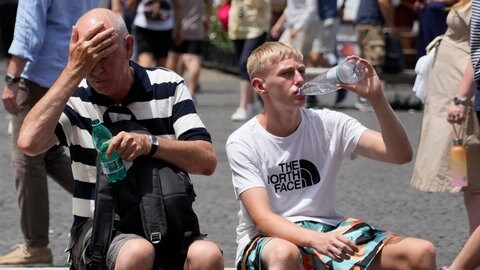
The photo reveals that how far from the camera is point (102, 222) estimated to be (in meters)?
4.60

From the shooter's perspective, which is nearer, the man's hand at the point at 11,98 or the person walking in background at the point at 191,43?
the man's hand at the point at 11,98

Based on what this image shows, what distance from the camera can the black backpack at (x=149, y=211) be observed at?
4.57 meters

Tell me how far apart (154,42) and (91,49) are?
28.3 feet

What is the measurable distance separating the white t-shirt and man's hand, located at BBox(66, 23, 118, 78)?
757 millimetres

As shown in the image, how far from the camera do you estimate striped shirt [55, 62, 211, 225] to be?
4789 millimetres

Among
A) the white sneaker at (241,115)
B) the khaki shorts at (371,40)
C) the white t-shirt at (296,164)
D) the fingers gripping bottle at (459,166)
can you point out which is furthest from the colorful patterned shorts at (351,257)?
the khaki shorts at (371,40)

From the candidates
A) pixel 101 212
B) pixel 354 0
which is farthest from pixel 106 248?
pixel 354 0

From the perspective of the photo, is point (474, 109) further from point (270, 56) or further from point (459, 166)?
point (270, 56)

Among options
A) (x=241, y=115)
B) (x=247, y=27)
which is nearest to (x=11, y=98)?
(x=247, y=27)

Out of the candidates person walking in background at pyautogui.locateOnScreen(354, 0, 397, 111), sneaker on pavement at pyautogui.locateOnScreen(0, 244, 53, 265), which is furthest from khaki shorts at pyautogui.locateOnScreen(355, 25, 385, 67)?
sneaker on pavement at pyautogui.locateOnScreen(0, 244, 53, 265)

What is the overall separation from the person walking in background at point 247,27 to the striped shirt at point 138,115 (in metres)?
7.65

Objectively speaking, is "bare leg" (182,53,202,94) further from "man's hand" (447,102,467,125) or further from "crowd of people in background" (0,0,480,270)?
"man's hand" (447,102,467,125)

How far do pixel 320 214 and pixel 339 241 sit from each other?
0.50 meters

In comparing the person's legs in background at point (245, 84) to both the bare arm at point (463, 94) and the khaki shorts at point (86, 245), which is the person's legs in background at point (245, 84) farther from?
the khaki shorts at point (86, 245)
